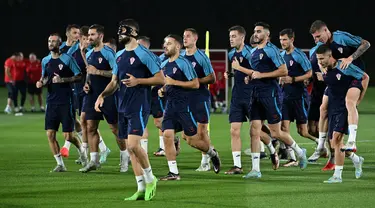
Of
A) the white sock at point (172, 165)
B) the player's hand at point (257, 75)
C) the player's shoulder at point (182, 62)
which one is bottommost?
the white sock at point (172, 165)

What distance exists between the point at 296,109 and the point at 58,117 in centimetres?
463

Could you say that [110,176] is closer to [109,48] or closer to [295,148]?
[109,48]

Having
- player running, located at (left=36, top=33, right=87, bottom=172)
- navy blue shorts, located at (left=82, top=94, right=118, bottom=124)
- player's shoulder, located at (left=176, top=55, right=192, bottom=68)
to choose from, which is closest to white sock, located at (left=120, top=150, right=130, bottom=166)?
navy blue shorts, located at (left=82, top=94, right=118, bottom=124)

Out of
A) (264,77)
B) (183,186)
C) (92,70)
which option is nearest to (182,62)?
(264,77)

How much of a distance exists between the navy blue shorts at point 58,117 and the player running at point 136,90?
3.18 metres

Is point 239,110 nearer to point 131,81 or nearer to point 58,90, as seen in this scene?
point 58,90

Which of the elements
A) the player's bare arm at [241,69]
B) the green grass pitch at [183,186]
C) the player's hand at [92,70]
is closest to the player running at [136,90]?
the green grass pitch at [183,186]

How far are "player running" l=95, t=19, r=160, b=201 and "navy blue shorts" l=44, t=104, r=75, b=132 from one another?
318 centimetres

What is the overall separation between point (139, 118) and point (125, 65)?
69 cm

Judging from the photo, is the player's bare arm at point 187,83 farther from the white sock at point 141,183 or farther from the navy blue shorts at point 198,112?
the white sock at point 141,183

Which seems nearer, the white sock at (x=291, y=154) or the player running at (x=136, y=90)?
the player running at (x=136, y=90)

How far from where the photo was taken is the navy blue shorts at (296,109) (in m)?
16.5

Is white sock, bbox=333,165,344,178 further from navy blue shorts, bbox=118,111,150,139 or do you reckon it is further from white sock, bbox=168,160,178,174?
navy blue shorts, bbox=118,111,150,139

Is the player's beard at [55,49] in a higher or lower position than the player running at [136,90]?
higher
